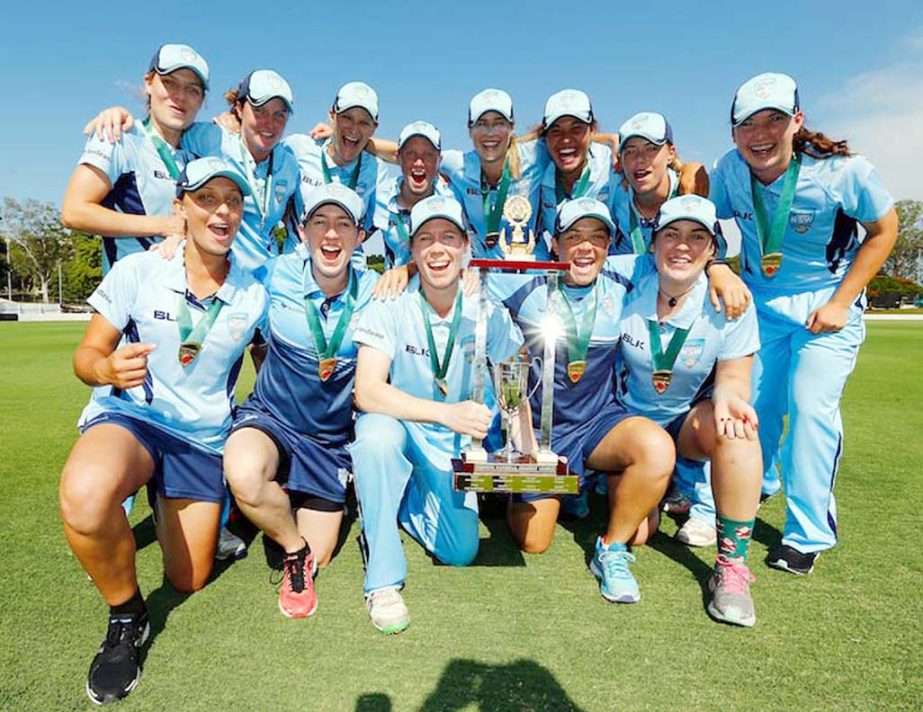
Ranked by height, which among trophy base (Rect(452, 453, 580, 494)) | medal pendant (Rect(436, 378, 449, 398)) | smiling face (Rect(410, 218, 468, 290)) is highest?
smiling face (Rect(410, 218, 468, 290))

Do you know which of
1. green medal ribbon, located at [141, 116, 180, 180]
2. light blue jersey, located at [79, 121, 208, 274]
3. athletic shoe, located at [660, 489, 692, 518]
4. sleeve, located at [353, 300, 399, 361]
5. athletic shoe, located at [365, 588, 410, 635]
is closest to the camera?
athletic shoe, located at [365, 588, 410, 635]

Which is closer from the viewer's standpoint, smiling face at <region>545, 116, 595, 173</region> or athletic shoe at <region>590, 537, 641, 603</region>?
athletic shoe at <region>590, 537, 641, 603</region>

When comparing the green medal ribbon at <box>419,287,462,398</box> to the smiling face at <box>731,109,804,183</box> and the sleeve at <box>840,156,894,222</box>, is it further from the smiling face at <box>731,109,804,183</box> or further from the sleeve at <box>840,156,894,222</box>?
the sleeve at <box>840,156,894,222</box>

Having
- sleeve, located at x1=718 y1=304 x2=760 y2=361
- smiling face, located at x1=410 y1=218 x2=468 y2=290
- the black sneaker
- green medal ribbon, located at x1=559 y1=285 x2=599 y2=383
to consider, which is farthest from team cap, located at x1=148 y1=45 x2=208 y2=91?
sleeve, located at x1=718 y1=304 x2=760 y2=361

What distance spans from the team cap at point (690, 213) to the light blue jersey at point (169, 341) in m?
2.39

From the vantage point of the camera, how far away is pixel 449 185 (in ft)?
Answer: 18.2

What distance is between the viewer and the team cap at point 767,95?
12.3 ft

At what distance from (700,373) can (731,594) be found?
1258 millimetres

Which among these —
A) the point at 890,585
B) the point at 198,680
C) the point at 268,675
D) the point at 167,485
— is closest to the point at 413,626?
the point at 268,675

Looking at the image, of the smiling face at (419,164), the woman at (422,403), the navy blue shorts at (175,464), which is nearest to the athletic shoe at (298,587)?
the woman at (422,403)

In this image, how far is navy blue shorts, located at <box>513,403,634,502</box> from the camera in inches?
157

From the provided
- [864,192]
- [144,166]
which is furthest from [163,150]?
[864,192]

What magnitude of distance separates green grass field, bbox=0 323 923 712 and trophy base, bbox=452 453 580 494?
0.62 m

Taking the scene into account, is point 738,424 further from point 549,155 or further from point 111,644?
point 111,644
